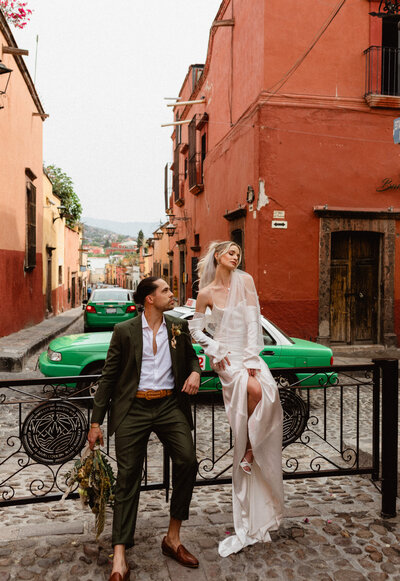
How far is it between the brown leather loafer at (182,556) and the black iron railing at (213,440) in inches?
24.6

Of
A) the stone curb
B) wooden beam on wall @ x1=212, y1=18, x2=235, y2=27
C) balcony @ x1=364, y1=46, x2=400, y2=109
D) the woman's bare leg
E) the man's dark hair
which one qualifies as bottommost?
the stone curb

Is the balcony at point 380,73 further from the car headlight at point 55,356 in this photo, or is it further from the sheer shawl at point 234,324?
the sheer shawl at point 234,324

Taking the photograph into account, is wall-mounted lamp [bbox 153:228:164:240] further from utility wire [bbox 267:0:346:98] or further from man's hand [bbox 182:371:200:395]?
man's hand [bbox 182:371:200:395]

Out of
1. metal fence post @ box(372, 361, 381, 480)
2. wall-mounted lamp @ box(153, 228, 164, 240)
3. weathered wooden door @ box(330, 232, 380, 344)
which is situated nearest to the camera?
metal fence post @ box(372, 361, 381, 480)

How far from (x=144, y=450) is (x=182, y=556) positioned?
26.7 inches

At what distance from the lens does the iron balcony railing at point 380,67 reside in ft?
37.6

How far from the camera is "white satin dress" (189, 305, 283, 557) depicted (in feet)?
11.3

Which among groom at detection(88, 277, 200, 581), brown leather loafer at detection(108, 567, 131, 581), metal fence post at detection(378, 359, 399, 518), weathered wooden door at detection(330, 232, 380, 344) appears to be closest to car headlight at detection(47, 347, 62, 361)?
groom at detection(88, 277, 200, 581)

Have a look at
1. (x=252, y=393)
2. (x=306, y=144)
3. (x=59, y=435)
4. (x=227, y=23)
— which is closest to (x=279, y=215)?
(x=306, y=144)

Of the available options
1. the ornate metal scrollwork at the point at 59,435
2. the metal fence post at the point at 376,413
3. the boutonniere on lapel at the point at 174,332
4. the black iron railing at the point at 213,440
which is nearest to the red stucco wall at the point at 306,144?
the black iron railing at the point at 213,440

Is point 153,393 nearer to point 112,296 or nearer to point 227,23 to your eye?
point 112,296

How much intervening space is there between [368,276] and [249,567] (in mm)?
9534

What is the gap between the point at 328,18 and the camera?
37.1 feet

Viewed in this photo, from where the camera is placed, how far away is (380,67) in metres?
11.5
